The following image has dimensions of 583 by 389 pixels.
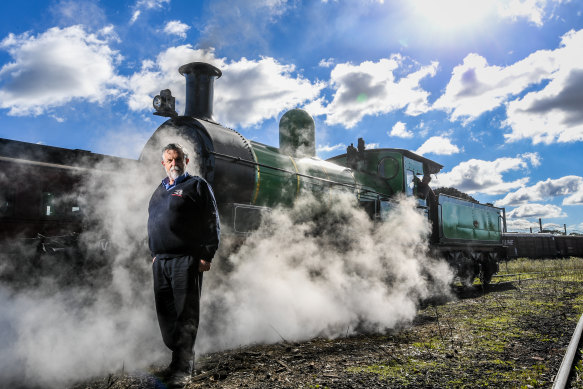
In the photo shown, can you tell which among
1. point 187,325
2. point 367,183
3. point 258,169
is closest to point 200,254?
point 187,325

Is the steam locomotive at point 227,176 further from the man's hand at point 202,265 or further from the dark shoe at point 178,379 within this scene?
the dark shoe at point 178,379

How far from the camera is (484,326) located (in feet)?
15.0

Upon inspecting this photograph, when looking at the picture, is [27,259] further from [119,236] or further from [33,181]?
[33,181]

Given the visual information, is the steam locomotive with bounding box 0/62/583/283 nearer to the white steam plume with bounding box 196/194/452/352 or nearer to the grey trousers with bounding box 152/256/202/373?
the white steam plume with bounding box 196/194/452/352

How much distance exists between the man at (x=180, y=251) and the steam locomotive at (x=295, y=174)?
161cm

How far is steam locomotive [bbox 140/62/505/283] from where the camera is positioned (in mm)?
4598

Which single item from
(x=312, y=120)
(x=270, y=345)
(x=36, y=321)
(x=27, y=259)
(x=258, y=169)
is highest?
(x=312, y=120)

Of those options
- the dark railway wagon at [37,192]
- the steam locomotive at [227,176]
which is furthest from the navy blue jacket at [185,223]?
the dark railway wagon at [37,192]

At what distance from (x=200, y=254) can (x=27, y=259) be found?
A: 218cm

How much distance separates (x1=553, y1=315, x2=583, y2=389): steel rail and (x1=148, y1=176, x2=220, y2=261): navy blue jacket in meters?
2.55

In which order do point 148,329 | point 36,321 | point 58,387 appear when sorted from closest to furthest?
point 58,387
point 36,321
point 148,329

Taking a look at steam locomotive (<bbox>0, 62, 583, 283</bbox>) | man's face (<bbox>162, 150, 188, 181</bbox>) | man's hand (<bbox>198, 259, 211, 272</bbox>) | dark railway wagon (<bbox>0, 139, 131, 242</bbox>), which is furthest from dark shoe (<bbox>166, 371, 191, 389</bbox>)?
dark railway wagon (<bbox>0, 139, 131, 242</bbox>)

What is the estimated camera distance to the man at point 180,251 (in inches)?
104

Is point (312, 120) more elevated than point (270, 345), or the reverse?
point (312, 120)
